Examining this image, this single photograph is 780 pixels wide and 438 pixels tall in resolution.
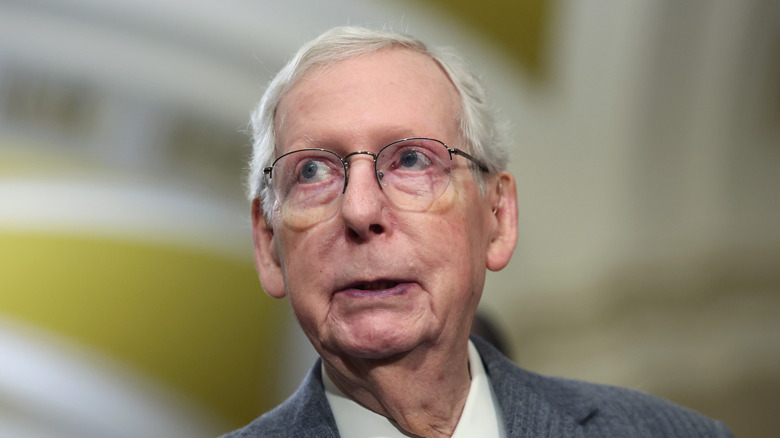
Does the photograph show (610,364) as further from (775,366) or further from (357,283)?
(357,283)

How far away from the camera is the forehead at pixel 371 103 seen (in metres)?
1.48

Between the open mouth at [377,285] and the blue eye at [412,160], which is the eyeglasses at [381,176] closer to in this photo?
the blue eye at [412,160]

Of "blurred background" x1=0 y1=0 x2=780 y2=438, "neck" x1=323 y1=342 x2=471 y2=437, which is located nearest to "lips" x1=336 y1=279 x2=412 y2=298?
"neck" x1=323 y1=342 x2=471 y2=437

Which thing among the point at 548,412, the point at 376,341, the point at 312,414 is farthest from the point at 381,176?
the point at 548,412

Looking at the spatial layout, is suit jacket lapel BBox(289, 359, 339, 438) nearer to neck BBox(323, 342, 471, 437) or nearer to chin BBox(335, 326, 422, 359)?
neck BBox(323, 342, 471, 437)

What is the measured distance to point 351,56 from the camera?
5.17ft

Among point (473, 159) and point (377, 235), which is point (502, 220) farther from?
point (377, 235)

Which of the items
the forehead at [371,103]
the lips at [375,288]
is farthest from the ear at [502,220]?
the lips at [375,288]

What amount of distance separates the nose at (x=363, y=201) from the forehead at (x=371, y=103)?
0.05 metres

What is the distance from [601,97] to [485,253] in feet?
7.53

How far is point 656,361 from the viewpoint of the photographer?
3.65m

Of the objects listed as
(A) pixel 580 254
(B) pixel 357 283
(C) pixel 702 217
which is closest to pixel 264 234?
(B) pixel 357 283

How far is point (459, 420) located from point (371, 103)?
0.65 meters

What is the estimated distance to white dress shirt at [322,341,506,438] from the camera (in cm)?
152
